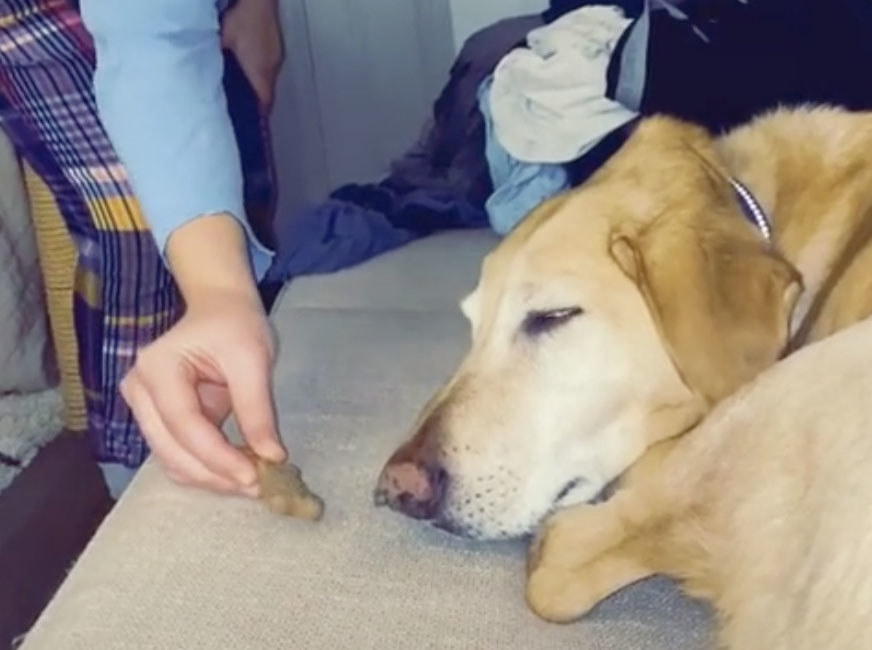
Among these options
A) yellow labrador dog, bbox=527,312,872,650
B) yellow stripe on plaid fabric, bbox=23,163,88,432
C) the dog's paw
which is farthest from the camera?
yellow stripe on plaid fabric, bbox=23,163,88,432

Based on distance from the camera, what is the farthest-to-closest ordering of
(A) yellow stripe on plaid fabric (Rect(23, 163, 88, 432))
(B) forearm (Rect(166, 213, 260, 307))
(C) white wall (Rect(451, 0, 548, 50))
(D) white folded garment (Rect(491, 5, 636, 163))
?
(C) white wall (Rect(451, 0, 548, 50)) < (A) yellow stripe on plaid fabric (Rect(23, 163, 88, 432)) < (D) white folded garment (Rect(491, 5, 636, 163)) < (B) forearm (Rect(166, 213, 260, 307))

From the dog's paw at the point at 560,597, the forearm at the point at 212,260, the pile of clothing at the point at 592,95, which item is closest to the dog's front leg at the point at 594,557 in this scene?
the dog's paw at the point at 560,597

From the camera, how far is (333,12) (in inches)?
101

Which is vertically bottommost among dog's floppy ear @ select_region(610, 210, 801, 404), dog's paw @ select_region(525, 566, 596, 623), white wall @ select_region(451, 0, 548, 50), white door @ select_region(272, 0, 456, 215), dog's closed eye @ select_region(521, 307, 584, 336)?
white door @ select_region(272, 0, 456, 215)

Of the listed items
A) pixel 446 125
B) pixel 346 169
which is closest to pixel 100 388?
pixel 446 125

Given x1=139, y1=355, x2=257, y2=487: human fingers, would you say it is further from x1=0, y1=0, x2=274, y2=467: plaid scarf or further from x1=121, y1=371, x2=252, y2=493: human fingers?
x1=0, y1=0, x2=274, y2=467: plaid scarf

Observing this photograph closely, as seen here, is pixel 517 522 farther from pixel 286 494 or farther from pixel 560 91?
pixel 560 91

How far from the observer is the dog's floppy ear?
1161mm

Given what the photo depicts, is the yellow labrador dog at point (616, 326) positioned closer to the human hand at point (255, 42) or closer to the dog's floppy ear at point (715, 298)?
the dog's floppy ear at point (715, 298)

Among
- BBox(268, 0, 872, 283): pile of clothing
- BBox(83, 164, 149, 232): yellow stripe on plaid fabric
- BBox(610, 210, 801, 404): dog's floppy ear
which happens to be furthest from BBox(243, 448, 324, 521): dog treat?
BBox(268, 0, 872, 283): pile of clothing

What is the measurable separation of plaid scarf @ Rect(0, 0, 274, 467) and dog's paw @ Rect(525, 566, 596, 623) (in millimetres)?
676

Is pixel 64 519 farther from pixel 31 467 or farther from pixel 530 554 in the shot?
pixel 530 554

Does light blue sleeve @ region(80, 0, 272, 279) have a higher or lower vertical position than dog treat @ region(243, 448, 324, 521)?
higher

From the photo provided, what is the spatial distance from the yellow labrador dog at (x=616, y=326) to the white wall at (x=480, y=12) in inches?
47.4
